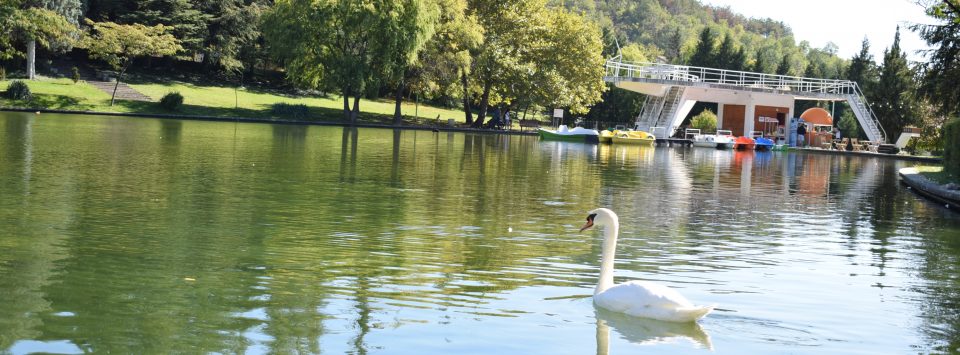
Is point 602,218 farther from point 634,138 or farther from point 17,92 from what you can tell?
point 17,92

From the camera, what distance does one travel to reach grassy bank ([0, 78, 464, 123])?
67312 millimetres

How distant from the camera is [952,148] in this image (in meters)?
31.6

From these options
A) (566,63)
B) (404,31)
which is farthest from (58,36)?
(566,63)

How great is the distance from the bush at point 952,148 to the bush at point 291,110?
50.3 m

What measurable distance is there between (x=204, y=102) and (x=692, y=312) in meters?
70.9

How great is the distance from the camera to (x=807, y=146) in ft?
244

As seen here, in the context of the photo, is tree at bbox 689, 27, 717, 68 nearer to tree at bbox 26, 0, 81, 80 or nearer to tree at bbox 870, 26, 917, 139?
tree at bbox 870, 26, 917, 139

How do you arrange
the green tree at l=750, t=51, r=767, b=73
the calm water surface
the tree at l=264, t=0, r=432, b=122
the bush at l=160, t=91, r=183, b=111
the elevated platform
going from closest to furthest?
the calm water surface, the bush at l=160, t=91, r=183, b=111, the tree at l=264, t=0, r=432, b=122, the elevated platform, the green tree at l=750, t=51, r=767, b=73

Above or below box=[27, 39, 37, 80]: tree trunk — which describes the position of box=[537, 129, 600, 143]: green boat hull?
below

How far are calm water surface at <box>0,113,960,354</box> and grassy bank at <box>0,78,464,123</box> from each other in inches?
1592

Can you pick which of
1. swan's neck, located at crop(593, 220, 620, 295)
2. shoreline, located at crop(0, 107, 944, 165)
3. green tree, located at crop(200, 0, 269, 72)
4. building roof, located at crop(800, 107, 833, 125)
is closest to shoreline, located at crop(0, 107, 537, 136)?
shoreline, located at crop(0, 107, 944, 165)

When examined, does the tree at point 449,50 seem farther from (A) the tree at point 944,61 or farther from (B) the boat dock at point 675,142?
(A) the tree at point 944,61

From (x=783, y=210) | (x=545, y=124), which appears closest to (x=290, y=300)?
(x=783, y=210)

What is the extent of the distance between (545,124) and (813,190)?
66.5 meters
